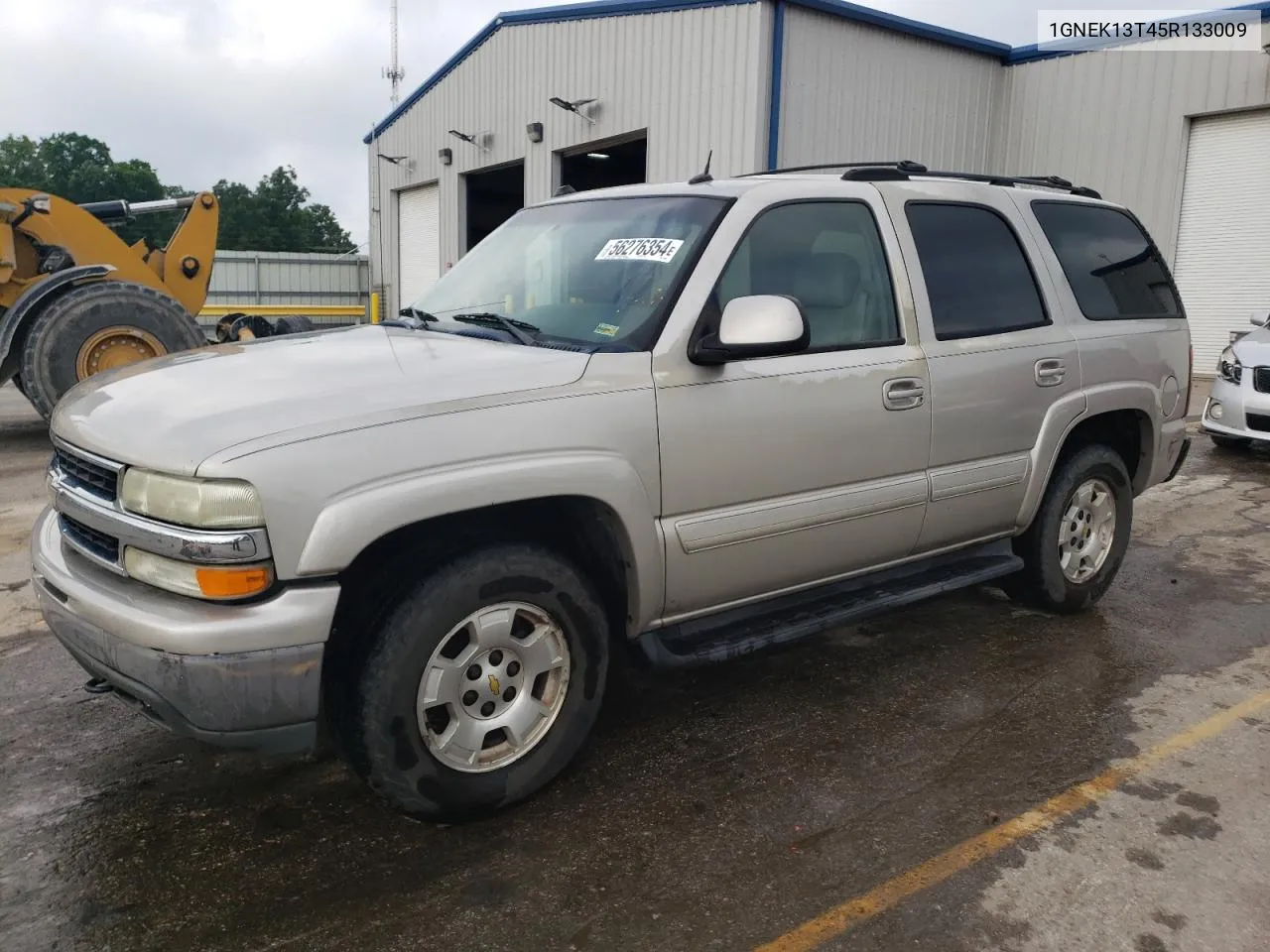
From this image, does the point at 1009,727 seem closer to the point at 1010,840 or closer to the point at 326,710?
the point at 1010,840

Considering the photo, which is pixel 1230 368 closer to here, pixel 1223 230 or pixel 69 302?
pixel 1223 230

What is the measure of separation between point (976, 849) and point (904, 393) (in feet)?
5.39

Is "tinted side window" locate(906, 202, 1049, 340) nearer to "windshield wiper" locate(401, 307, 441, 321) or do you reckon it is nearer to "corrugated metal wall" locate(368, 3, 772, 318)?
"windshield wiper" locate(401, 307, 441, 321)

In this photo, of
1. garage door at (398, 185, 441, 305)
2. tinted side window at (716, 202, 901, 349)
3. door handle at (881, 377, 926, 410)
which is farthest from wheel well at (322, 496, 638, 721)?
garage door at (398, 185, 441, 305)

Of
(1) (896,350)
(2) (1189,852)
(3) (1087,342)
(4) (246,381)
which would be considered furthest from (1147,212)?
(4) (246,381)

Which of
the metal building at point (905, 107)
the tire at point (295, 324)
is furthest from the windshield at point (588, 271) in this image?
the metal building at point (905, 107)

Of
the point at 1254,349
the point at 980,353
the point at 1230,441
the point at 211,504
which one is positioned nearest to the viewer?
the point at 211,504

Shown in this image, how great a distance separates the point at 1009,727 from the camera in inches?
146

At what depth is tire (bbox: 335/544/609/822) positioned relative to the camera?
2.71 m

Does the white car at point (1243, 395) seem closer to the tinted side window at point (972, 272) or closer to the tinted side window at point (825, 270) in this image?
the tinted side window at point (972, 272)

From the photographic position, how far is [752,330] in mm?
3150

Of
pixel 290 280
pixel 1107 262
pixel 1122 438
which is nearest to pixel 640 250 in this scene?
pixel 1107 262

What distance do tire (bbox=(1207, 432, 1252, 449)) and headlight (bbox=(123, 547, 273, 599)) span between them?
30.7 ft

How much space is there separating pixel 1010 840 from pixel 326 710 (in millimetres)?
2012
